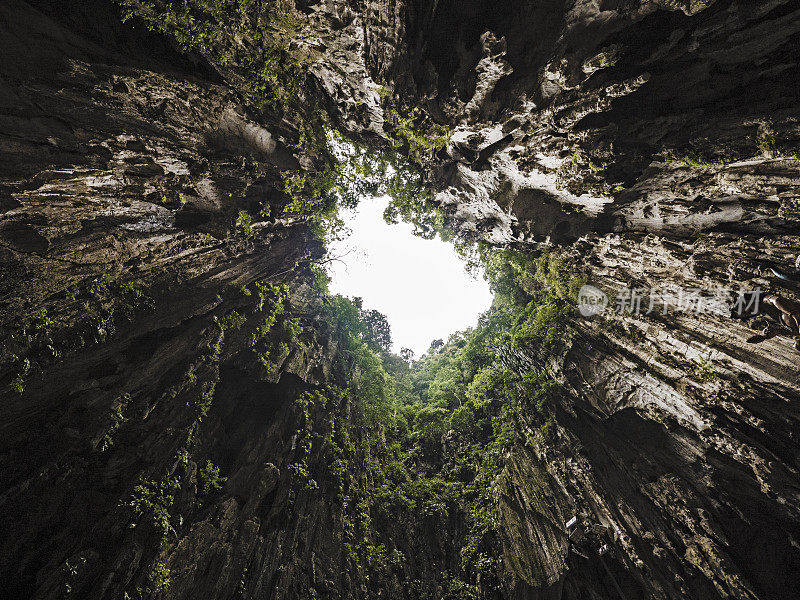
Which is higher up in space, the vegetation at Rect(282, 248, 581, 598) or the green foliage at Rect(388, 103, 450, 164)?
the green foliage at Rect(388, 103, 450, 164)

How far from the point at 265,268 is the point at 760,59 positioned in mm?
12763

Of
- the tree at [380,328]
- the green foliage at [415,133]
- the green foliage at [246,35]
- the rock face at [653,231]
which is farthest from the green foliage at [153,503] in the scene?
the tree at [380,328]

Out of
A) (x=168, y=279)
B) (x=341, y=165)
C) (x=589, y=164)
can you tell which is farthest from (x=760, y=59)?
(x=168, y=279)

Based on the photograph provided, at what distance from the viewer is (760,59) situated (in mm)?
4949

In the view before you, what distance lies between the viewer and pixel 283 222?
1057cm

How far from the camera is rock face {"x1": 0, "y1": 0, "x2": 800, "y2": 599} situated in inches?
197

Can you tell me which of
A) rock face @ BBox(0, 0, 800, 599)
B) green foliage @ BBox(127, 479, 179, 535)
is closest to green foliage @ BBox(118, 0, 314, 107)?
rock face @ BBox(0, 0, 800, 599)

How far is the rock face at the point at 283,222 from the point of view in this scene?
5.00m

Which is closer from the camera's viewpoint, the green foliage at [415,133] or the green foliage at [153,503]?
the green foliage at [153,503]

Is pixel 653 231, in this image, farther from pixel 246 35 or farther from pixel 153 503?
pixel 153 503

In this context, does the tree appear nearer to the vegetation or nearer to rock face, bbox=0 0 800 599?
the vegetation

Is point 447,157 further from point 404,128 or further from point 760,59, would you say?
point 760,59

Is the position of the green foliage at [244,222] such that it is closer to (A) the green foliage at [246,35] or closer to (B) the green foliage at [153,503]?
(A) the green foliage at [246,35]

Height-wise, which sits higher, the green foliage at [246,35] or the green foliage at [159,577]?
the green foliage at [246,35]
